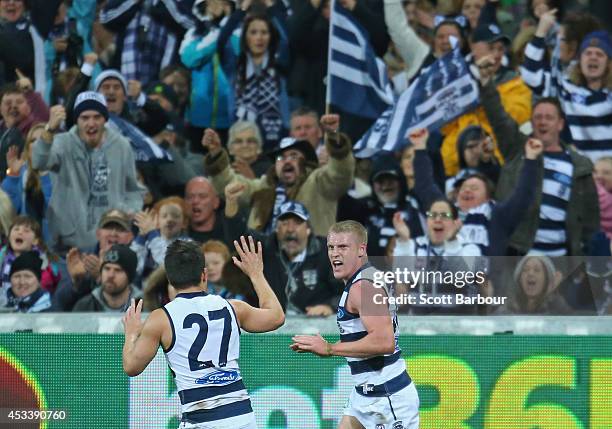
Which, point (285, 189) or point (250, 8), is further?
point (250, 8)

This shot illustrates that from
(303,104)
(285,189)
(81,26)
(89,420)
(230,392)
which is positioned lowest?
(89,420)

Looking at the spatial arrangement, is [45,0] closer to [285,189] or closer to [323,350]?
[285,189]

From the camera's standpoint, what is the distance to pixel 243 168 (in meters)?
12.2

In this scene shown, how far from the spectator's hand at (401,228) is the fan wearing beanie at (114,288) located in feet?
7.94

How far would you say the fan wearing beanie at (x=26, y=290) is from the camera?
10.6 m

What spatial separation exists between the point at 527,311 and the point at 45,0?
21.1 ft

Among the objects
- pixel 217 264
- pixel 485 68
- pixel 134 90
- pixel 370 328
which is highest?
pixel 485 68

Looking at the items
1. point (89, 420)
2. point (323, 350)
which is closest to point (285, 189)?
point (89, 420)

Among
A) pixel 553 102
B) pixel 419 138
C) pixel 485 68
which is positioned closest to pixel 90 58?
pixel 419 138

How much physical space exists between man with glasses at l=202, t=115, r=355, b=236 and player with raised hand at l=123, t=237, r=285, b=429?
3828 mm

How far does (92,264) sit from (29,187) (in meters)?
1.33

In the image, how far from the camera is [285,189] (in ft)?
38.3

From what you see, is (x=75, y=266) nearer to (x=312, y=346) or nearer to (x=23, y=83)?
(x=23, y=83)

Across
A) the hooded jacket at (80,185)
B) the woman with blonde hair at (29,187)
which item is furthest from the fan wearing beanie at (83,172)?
the woman with blonde hair at (29,187)
